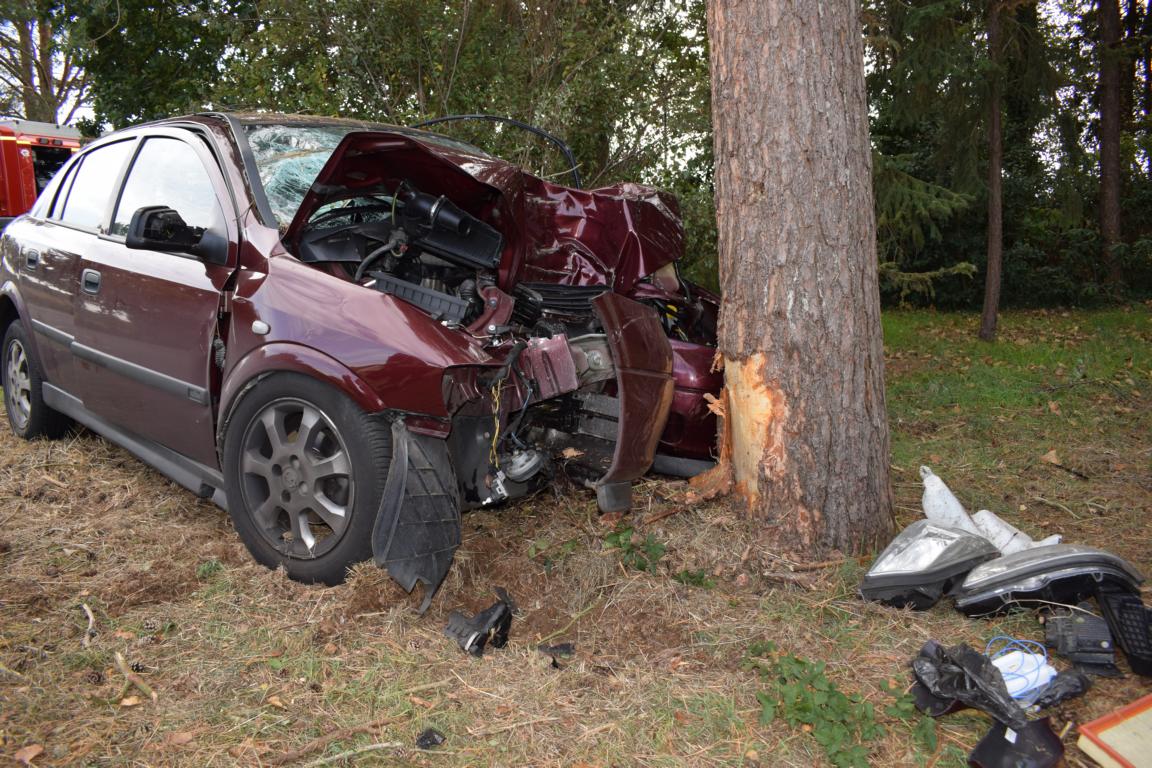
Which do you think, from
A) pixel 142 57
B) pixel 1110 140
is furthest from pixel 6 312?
pixel 142 57

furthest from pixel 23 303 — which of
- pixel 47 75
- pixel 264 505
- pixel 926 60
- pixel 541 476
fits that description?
pixel 47 75

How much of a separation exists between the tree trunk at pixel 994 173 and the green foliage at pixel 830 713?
28.3ft

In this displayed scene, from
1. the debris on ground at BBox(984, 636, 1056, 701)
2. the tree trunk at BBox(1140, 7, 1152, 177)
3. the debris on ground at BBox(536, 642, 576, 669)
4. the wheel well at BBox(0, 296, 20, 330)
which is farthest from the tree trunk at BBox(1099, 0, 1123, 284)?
the wheel well at BBox(0, 296, 20, 330)

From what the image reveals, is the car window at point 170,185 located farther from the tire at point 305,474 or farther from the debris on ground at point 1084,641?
the debris on ground at point 1084,641

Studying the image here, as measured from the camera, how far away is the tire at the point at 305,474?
2932 millimetres

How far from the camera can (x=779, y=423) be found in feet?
11.1

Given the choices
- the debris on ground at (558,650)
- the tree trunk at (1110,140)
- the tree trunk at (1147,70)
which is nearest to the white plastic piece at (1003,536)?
the debris on ground at (558,650)

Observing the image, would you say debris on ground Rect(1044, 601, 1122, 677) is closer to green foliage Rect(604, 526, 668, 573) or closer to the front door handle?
green foliage Rect(604, 526, 668, 573)

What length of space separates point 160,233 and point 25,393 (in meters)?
2.43

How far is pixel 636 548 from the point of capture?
3.42 metres

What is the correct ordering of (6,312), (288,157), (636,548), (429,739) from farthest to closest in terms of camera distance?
(6,312) → (288,157) → (636,548) → (429,739)

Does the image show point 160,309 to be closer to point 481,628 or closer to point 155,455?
point 155,455

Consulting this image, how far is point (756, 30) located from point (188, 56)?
60.5ft

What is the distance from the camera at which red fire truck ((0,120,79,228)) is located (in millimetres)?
12891
